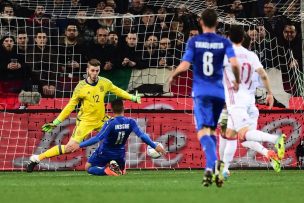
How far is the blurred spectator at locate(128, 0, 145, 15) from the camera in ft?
57.7

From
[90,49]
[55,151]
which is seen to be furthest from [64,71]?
[55,151]

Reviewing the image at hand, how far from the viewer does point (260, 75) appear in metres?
11.1

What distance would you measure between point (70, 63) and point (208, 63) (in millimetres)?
7631

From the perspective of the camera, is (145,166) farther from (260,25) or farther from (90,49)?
(260,25)

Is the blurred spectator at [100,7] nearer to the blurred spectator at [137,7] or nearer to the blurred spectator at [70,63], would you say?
the blurred spectator at [137,7]

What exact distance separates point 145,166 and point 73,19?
12.8 ft

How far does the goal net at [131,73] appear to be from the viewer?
51.0ft

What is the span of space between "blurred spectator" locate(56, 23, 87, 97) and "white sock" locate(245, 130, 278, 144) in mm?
6021

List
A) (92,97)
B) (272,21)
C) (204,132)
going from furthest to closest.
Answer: (272,21) → (92,97) → (204,132)

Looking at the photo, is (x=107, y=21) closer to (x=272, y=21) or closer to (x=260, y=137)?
(x=272, y=21)

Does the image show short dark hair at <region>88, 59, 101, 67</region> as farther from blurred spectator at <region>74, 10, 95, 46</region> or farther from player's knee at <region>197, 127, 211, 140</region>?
player's knee at <region>197, 127, 211, 140</region>

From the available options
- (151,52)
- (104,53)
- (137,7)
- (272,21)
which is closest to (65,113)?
(104,53)

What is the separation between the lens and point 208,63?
378 inches

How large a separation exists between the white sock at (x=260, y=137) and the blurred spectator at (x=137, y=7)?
22.2 feet
